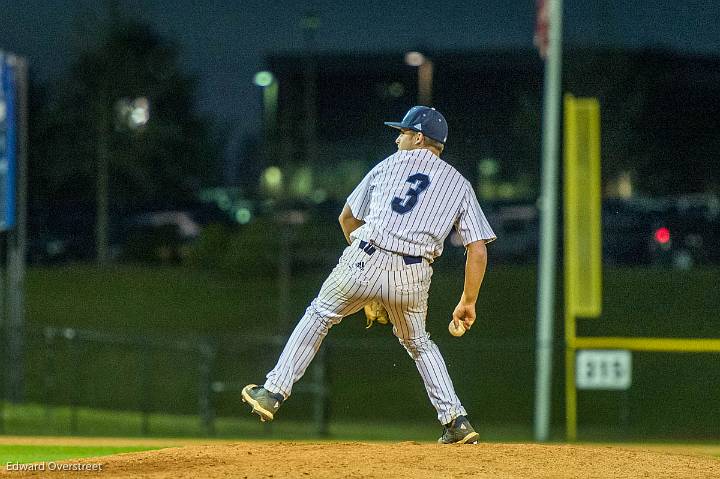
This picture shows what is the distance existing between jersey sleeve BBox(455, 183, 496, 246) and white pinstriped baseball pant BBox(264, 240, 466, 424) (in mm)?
233

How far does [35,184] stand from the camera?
81.5ft

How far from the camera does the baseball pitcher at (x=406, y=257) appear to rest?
5559 mm

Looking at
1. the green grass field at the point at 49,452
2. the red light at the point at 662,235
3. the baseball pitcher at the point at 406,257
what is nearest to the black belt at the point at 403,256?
the baseball pitcher at the point at 406,257

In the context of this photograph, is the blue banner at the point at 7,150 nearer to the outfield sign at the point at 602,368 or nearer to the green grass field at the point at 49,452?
the green grass field at the point at 49,452

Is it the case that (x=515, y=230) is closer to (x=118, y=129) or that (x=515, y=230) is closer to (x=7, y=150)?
(x=118, y=129)

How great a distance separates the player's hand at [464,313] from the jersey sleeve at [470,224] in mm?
276

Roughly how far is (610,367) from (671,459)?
6231 mm

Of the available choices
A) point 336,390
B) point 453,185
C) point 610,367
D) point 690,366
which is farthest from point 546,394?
point 453,185

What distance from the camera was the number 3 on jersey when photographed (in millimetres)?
5566

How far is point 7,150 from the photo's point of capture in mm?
12844

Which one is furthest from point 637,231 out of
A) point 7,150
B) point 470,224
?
point 470,224

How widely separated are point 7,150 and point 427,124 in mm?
8072

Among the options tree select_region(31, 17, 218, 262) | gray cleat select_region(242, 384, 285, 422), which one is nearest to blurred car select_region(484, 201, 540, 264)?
tree select_region(31, 17, 218, 262)

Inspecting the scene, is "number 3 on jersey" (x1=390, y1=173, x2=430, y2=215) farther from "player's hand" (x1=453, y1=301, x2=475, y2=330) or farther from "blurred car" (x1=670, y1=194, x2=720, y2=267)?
"blurred car" (x1=670, y1=194, x2=720, y2=267)
